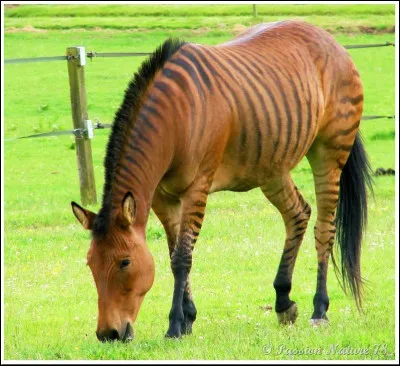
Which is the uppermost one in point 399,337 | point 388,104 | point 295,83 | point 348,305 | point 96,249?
point 295,83

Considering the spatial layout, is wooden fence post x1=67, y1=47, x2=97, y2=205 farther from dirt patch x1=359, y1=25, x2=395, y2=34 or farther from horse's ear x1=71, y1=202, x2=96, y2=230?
dirt patch x1=359, y1=25, x2=395, y2=34

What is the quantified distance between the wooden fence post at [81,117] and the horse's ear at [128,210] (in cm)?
600

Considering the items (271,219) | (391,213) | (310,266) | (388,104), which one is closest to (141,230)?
(310,266)

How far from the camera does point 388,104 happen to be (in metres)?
22.9

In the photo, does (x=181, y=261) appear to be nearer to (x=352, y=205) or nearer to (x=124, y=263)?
(x=124, y=263)

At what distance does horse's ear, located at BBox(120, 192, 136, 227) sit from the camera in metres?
5.57

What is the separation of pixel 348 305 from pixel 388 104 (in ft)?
53.0

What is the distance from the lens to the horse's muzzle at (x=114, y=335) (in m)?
5.48

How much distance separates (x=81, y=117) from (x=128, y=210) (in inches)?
246

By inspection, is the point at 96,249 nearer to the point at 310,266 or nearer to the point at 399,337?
the point at 399,337

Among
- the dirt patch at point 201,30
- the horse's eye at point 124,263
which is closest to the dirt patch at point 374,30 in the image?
the dirt patch at point 201,30

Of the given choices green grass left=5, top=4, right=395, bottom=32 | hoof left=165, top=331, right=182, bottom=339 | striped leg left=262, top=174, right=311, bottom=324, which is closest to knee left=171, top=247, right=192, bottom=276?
hoof left=165, top=331, right=182, bottom=339

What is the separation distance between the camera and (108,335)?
5492 millimetres

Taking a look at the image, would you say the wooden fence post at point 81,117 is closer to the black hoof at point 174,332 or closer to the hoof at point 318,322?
the hoof at point 318,322
